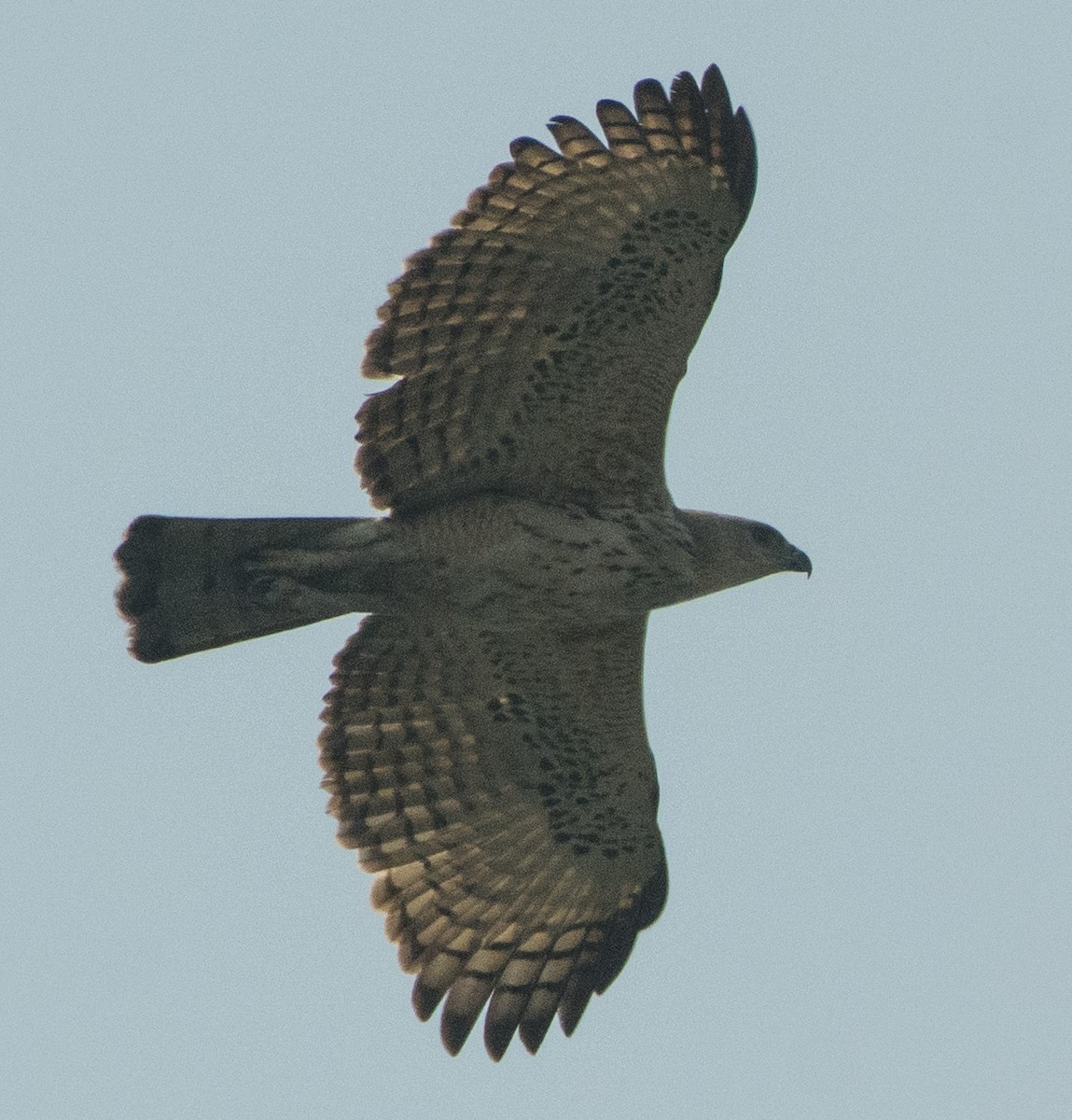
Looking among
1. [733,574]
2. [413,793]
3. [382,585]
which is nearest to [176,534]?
[382,585]

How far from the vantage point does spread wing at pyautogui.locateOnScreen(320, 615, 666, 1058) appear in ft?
36.4

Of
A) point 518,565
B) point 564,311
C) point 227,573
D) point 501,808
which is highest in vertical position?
point 564,311

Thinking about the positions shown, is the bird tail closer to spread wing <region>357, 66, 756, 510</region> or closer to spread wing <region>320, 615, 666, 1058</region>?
spread wing <region>357, 66, 756, 510</region>

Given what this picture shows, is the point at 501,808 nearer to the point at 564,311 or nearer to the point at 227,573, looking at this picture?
the point at 227,573

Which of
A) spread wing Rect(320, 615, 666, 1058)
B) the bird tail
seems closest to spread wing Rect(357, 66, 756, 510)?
the bird tail

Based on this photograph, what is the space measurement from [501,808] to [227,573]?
6.21 ft

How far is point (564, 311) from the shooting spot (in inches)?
405

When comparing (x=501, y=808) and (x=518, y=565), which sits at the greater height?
(x=518, y=565)

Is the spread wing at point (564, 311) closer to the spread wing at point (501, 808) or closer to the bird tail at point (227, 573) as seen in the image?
the bird tail at point (227, 573)

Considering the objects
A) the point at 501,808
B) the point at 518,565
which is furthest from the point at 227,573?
the point at 501,808

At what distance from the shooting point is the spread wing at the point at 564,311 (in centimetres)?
1009

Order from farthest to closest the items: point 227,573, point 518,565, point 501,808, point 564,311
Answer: point 501,808, point 518,565, point 227,573, point 564,311

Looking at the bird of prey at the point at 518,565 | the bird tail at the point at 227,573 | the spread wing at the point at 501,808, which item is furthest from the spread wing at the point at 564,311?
the spread wing at the point at 501,808

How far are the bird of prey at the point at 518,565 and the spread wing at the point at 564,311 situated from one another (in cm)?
1
